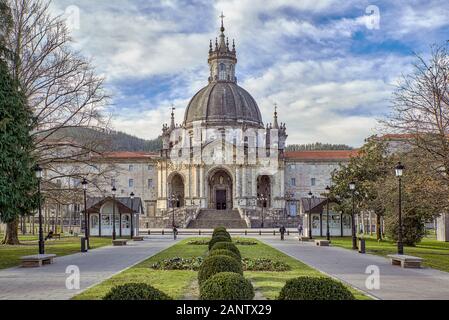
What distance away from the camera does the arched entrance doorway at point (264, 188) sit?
290 ft

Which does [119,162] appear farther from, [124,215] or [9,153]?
[9,153]

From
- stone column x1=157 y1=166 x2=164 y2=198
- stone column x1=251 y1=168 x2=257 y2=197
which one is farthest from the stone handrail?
stone column x1=157 y1=166 x2=164 y2=198

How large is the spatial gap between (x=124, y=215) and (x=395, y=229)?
25890 millimetres

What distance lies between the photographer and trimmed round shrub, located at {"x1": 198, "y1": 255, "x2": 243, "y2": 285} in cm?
1264

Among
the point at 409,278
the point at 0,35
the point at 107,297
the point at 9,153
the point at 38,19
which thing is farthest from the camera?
the point at 38,19

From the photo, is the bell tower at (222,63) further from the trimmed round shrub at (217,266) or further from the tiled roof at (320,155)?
the trimmed round shrub at (217,266)

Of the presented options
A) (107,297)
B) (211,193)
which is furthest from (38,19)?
(211,193)

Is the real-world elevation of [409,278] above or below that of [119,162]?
below

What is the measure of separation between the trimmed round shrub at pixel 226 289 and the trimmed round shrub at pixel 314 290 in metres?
0.75

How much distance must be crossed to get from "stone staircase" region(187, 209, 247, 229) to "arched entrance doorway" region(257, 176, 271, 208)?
11.3 meters

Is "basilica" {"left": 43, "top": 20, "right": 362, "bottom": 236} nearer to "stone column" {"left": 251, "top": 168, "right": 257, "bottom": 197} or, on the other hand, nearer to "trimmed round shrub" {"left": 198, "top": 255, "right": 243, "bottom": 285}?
"stone column" {"left": 251, "top": 168, "right": 257, "bottom": 197}

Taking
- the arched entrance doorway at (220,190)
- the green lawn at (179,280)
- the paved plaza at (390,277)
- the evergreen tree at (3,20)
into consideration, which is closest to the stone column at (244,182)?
the arched entrance doorway at (220,190)

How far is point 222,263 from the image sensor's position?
1277cm

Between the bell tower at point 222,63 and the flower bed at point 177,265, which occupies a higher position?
the bell tower at point 222,63
